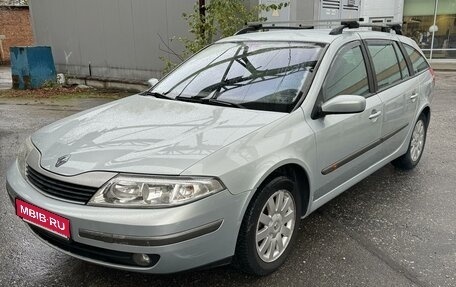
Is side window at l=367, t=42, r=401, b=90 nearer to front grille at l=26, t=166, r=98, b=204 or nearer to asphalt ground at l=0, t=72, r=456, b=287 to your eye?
asphalt ground at l=0, t=72, r=456, b=287

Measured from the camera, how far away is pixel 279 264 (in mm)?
2816

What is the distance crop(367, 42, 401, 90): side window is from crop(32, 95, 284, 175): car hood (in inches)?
58.6

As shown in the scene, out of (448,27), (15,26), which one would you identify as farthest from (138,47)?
(15,26)

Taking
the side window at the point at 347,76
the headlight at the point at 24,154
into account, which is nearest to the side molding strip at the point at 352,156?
the side window at the point at 347,76

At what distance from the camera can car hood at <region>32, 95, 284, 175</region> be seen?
230 centimetres

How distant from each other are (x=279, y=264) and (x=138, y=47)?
28.8ft

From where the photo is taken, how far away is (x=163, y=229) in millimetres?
2123

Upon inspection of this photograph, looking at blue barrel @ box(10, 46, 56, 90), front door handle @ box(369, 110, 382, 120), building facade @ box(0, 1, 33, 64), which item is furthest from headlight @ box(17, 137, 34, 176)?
building facade @ box(0, 1, 33, 64)

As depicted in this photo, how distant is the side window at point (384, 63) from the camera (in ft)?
12.4

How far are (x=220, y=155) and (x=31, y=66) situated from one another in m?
10.7

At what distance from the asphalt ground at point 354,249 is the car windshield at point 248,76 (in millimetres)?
1105

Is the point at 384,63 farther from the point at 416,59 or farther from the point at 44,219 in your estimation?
the point at 44,219

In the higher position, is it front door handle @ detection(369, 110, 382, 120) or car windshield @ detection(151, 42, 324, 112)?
car windshield @ detection(151, 42, 324, 112)

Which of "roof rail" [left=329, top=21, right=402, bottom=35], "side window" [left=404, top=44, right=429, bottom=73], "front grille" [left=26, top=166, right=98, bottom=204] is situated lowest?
"front grille" [left=26, top=166, right=98, bottom=204]
